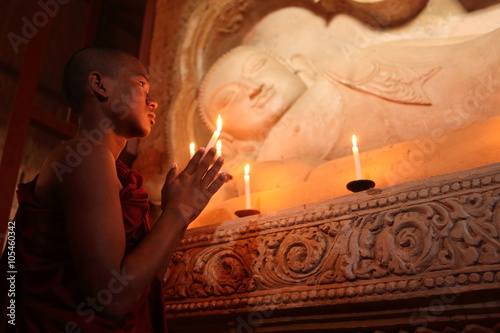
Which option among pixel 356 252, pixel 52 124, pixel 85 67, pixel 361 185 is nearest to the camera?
pixel 85 67

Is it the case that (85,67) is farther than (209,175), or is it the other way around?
(85,67)

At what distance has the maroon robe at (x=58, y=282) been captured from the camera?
1.10m

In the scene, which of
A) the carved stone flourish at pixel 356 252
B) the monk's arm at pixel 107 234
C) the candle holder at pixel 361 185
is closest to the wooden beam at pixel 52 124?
the carved stone flourish at pixel 356 252

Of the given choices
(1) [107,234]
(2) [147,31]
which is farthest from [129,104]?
(2) [147,31]

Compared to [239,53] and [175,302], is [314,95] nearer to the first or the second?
[239,53]

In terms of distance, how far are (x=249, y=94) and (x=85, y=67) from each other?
5.62 ft

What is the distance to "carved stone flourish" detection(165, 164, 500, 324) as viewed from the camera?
1441mm

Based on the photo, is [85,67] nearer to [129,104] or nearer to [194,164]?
[129,104]

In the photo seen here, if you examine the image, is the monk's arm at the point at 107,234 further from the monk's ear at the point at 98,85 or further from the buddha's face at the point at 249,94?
the buddha's face at the point at 249,94

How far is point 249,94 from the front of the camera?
3.09 metres

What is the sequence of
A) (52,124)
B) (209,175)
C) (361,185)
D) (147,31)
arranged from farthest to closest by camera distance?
1. (147,31)
2. (52,124)
3. (361,185)
4. (209,175)

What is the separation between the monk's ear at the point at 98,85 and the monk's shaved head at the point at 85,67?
2 cm

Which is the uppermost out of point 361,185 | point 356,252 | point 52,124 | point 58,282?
point 52,124

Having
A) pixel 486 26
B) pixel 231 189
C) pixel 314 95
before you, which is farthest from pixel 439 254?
pixel 486 26
